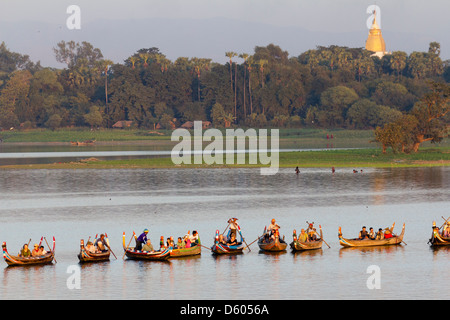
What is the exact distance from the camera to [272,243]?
157ft

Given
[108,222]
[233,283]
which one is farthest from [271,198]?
[233,283]

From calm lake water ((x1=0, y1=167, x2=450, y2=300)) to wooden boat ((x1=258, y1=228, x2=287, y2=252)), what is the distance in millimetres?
567

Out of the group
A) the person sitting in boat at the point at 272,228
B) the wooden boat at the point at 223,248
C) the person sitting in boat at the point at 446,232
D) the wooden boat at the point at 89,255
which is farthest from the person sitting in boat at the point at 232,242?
the person sitting in boat at the point at 446,232

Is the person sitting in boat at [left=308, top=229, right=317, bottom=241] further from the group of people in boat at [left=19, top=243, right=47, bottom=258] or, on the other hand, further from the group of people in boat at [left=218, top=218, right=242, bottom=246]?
the group of people in boat at [left=19, top=243, right=47, bottom=258]

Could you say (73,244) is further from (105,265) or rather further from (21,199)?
(21,199)

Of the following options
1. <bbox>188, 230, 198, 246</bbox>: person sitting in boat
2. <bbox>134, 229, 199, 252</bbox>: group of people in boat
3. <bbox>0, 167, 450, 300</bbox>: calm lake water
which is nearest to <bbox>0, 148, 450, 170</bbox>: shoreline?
<bbox>0, 167, 450, 300</bbox>: calm lake water

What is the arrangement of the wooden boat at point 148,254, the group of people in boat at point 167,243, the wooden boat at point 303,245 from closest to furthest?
the wooden boat at point 148,254
the group of people in boat at point 167,243
the wooden boat at point 303,245

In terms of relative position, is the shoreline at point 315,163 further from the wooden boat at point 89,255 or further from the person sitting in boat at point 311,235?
the wooden boat at point 89,255

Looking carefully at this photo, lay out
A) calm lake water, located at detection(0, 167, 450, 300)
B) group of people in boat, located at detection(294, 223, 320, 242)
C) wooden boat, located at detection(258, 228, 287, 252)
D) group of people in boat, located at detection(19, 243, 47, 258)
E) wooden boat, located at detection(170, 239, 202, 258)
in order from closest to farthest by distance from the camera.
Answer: calm lake water, located at detection(0, 167, 450, 300) < group of people in boat, located at detection(19, 243, 47, 258) < wooden boat, located at detection(170, 239, 202, 258) < wooden boat, located at detection(258, 228, 287, 252) < group of people in boat, located at detection(294, 223, 320, 242)

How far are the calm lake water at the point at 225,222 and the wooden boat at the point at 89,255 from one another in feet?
2.04

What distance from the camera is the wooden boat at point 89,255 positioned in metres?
45.0

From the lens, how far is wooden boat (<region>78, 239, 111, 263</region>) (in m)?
45.0
